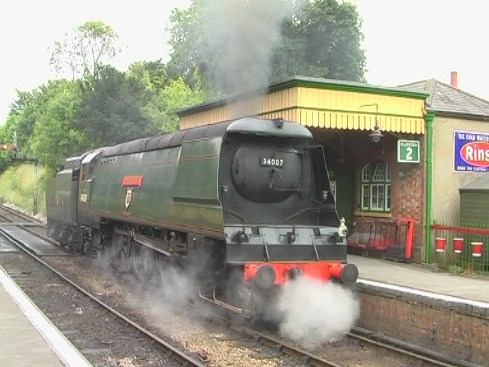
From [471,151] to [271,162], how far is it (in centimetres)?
669

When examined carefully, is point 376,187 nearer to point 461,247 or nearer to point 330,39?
point 461,247

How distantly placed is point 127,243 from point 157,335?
14.2 feet

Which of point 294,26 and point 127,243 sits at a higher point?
point 294,26

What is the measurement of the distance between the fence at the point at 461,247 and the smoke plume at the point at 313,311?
4395mm

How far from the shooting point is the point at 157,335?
26.5 ft

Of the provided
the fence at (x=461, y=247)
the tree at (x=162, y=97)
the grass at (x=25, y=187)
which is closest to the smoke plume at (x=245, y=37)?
the fence at (x=461, y=247)

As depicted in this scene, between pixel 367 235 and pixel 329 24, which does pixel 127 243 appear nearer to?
pixel 367 235

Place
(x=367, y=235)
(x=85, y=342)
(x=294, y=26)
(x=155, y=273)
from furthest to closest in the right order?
(x=294, y=26) → (x=367, y=235) → (x=155, y=273) → (x=85, y=342)

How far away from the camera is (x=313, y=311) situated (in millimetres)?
7941

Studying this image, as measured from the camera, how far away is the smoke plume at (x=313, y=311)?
7.89 meters

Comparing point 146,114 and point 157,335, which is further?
point 146,114

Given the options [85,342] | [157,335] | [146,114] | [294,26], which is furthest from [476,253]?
[146,114]

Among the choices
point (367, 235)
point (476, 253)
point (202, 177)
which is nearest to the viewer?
point (202, 177)

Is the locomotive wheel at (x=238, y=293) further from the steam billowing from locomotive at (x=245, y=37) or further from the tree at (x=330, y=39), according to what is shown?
the tree at (x=330, y=39)
